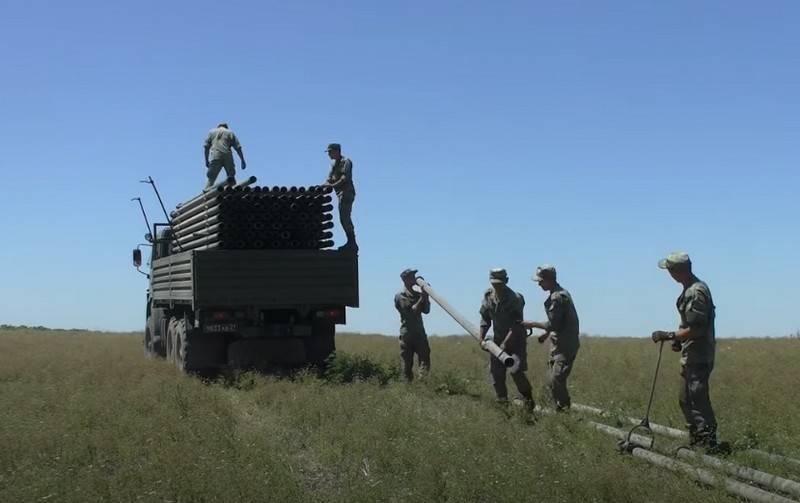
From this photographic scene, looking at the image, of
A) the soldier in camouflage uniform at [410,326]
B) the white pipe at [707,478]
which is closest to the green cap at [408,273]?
the soldier in camouflage uniform at [410,326]

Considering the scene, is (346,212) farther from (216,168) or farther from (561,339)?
(561,339)

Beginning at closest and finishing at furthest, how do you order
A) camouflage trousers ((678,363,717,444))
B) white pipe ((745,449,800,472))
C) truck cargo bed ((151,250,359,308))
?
white pipe ((745,449,800,472))
camouflage trousers ((678,363,717,444))
truck cargo bed ((151,250,359,308))

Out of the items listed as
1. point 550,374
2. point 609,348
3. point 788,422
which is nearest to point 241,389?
point 550,374

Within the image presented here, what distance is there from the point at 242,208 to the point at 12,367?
6.22m

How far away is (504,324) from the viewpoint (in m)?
11.4

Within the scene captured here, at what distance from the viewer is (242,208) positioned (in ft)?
49.0

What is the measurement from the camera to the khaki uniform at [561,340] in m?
10.5

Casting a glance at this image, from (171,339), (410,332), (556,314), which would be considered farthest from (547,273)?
(171,339)

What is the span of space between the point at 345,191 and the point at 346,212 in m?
0.35

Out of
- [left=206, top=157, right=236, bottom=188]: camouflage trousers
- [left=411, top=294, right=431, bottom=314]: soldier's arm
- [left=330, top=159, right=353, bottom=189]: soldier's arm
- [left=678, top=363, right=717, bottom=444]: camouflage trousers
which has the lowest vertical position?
[left=678, top=363, right=717, bottom=444]: camouflage trousers

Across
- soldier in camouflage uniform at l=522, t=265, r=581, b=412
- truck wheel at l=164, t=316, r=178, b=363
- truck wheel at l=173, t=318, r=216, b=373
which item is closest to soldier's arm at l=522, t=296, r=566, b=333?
soldier in camouflage uniform at l=522, t=265, r=581, b=412

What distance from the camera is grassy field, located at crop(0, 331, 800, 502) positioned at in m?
7.21

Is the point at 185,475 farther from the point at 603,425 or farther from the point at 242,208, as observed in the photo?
the point at 242,208

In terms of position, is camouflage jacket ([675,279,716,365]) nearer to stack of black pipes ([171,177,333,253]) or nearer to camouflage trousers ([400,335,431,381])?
camouflage trousers ([400,335,431,381])
